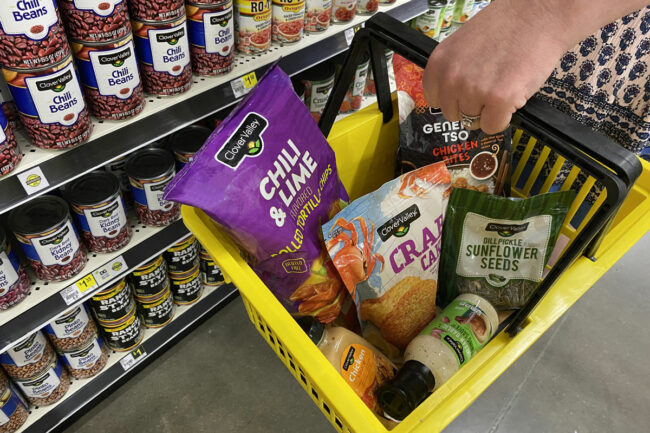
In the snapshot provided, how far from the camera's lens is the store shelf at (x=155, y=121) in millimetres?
980

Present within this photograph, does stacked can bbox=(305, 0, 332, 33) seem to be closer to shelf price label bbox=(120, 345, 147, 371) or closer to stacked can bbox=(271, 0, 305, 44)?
stacked can bbox=(271, 0, 305, 44)

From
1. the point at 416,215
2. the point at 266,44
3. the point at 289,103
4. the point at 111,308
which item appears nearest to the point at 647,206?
the point at 416,215

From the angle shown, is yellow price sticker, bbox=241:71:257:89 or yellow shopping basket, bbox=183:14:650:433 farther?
yellow price sticker, bbox=241:71:257:89

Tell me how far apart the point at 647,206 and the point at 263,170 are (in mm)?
776

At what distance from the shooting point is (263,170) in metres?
0.86

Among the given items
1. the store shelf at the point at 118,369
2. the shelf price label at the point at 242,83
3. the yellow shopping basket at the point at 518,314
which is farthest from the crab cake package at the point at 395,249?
the store shelf at the point at 118,369

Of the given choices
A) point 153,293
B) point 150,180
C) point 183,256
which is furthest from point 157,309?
point 150,180

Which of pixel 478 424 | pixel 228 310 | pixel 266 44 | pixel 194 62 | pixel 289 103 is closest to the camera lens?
pixel 289 103

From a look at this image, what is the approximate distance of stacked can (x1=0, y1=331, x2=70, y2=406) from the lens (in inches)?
49.8

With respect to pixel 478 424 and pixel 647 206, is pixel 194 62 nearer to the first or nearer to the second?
pixel 647 206

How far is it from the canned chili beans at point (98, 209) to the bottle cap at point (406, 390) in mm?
772

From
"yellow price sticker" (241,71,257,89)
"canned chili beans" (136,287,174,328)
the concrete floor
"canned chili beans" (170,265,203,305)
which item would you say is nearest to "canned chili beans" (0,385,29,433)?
the concrete floor

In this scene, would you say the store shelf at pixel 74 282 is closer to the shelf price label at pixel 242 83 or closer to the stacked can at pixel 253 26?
the shelf price label at pixel 242 83

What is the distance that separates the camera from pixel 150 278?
149cm
